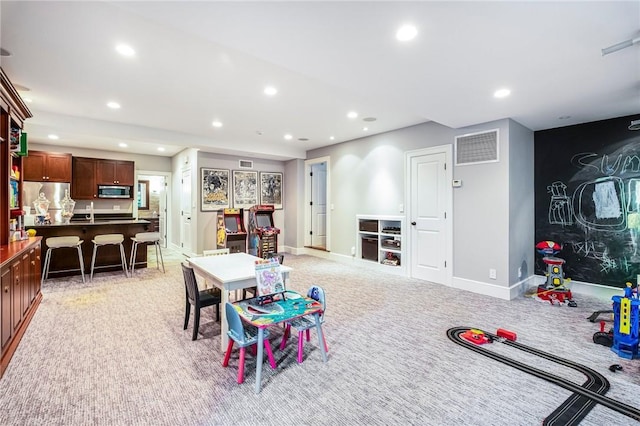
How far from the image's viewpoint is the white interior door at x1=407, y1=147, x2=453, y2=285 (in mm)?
4855

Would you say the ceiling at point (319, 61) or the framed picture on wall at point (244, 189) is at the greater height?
the ceiling at point (319, 61)

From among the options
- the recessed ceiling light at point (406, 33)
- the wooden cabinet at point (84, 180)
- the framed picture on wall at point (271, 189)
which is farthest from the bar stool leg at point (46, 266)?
the recessed ceiling light at point (406, 33)

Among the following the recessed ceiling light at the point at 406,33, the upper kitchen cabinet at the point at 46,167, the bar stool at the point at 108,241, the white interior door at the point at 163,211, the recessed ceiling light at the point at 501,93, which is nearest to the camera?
the recessed ceiling light at the point at 406,33

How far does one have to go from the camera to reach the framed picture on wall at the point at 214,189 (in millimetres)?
6855

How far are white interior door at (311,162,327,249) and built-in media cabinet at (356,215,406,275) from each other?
1.80 meters

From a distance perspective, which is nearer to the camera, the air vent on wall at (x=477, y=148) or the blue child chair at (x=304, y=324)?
the blue child chair at (x=304, y=324)

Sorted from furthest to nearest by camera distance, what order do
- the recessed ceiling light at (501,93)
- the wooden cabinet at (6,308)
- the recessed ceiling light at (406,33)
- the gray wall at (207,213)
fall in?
the gray wall at (207,213) < the recessed ceiling light at (501,93) < the wooden cabinet at (6,308) < the recessed ceiling light at (406,33)

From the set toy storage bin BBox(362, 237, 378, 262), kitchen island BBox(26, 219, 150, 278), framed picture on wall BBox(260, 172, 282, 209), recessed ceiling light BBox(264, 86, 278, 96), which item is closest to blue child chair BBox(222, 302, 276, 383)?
recessed ceiling light BBox(264, 86, 278, 96)

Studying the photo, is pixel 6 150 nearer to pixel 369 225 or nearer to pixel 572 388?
pixel 369 225

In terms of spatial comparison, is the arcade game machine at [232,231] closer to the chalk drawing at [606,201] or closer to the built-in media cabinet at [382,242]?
the built-in media cabinet at [382,242]

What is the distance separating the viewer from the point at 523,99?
346cm

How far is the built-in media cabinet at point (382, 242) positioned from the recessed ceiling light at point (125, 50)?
4.48m

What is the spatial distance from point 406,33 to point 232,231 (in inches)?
221

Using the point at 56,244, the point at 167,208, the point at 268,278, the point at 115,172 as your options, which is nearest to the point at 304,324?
the point at 268,278
